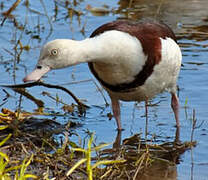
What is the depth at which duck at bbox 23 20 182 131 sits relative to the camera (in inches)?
196

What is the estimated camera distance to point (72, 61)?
4.97 m

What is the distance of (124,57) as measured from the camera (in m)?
5.27

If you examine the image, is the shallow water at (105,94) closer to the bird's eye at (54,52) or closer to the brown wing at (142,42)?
the brown wing at (142,42)

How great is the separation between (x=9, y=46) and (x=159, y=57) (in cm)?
338

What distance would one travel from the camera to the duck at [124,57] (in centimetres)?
497

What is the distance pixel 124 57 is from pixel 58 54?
2.04 feet

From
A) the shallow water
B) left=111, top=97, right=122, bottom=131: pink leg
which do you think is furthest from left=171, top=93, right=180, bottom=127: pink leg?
left=111, top=97, right=122, bottom=131: pink leg

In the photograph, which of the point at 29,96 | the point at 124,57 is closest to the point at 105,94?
the point at 29,96

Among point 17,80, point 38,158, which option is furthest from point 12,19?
point 38,158

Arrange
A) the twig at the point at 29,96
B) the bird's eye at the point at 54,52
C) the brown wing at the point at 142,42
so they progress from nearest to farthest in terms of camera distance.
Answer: the bird's eye at the point at 54,52
the brown wing at the point at 142,42
the twig at the point at 29,96

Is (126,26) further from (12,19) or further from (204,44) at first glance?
(12,19)

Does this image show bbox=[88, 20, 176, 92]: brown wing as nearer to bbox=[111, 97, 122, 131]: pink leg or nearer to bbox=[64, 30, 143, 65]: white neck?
bbox=[64, 30, 143, 65]: white neck

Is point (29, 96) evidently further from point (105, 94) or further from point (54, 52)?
point (54, 52)

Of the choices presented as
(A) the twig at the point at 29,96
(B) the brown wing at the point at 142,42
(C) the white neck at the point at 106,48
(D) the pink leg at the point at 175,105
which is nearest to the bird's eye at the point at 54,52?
(C) the white neck at the point at 106,48
